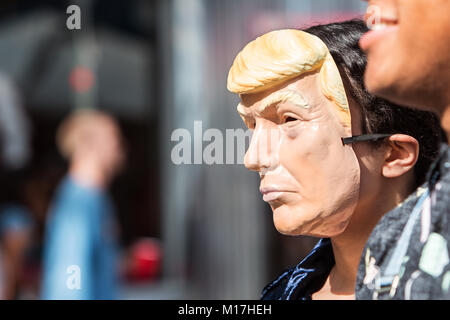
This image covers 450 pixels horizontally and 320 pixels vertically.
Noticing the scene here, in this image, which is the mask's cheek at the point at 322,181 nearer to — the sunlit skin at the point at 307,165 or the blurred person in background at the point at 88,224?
the sunlit skin at the point at 307,165

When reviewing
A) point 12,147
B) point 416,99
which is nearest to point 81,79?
point 12,147

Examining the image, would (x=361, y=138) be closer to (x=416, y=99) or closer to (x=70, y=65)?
(x=416, y=99)

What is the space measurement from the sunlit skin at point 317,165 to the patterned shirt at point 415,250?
177 mm

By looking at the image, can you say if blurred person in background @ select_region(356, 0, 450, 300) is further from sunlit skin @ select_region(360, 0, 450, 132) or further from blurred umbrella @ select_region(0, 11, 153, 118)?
blurred umbrella @ select_region(0, 11, 153, 118)

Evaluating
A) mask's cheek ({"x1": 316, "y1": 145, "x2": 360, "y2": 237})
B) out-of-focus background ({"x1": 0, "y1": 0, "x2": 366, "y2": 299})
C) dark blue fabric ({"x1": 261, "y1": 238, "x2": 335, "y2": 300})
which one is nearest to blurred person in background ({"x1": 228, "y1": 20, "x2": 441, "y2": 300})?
mask's cheek ({"x1": 316, "y1": 145, "x2": 360, "y2": 237})

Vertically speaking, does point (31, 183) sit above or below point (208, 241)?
above

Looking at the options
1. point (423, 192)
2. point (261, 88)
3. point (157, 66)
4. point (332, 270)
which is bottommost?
point (332, 270)

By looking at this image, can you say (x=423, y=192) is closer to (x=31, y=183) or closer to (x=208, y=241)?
(x=208, y=241)

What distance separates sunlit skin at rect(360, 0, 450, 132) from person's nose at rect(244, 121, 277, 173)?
1.11 feet

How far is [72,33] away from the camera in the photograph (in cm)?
555

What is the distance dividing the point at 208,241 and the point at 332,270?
8.03 feet

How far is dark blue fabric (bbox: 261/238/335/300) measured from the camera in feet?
5.53

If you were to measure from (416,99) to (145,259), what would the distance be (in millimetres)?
4614

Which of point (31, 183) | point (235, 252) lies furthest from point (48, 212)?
point (235, 252)
